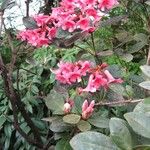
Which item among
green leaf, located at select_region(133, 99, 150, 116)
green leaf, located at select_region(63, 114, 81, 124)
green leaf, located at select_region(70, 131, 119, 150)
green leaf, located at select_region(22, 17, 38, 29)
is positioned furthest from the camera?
green leaf, located at select_region(22, 17, 38, 29)

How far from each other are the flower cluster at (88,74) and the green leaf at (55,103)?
0.20 ft

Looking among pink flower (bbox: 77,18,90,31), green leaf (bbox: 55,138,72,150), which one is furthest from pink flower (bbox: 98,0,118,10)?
green leaf (bbox: 55,138,72,150)

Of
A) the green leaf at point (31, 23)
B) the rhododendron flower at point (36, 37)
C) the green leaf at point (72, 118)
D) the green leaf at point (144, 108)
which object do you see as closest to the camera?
the green leaf at point (144, 108)

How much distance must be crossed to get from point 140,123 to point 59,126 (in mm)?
536

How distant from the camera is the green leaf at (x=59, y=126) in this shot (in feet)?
4.76

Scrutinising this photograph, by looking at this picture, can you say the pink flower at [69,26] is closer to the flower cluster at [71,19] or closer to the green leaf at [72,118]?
the flower cluster at [71,19]

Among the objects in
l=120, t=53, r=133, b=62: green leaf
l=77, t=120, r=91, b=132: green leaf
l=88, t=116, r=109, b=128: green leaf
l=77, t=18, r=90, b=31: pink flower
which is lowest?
l=88, t=116, r=109, b=128: green leaf

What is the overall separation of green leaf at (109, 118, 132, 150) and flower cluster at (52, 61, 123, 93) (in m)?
0.48

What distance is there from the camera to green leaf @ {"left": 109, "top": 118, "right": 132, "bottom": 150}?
93cm

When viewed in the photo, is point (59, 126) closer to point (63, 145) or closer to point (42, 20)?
point (63, 145)

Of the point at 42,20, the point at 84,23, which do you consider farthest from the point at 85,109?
the point at 42,20

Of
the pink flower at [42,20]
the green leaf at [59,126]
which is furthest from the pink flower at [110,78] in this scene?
the pink flower at [42,20]

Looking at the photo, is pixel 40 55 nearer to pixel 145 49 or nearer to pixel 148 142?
pixel 145 49

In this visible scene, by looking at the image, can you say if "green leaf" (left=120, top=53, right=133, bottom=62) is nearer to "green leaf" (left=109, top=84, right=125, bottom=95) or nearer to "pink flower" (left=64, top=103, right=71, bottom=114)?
"green leaf" (left=109, top=84, right=125, bottom=95)
